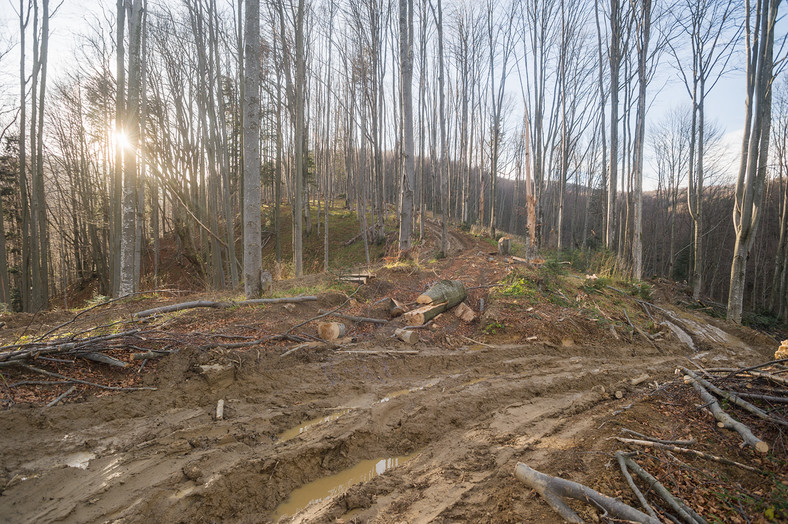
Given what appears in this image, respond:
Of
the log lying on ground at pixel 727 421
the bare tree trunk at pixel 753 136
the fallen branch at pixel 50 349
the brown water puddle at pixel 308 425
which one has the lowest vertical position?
the brown water puddle at pixel 308 425

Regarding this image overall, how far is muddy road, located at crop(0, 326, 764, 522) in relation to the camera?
7.58ft

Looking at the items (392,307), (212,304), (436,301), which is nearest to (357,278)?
(392,307)

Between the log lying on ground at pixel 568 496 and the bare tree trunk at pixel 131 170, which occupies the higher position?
the bare tree trunk at pixel 131 170

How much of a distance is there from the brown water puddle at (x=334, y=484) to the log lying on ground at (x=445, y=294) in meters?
4.18

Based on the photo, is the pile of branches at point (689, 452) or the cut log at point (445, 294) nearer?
the pile of branches at point (689, 452)

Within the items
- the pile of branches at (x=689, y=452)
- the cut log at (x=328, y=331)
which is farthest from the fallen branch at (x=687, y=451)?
the cut log at (x=328, y=331)

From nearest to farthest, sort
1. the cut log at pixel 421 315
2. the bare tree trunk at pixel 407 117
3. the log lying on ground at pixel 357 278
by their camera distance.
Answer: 1. the cut log at pixel 421 315
2. the log lying on ground at pixel 357 278
3. the bare tree trunk at pixel 407 117

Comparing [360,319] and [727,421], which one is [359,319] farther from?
[727,421]

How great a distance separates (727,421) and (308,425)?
3657mm

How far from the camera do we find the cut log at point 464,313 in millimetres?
6938

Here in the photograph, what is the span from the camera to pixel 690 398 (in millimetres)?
3307

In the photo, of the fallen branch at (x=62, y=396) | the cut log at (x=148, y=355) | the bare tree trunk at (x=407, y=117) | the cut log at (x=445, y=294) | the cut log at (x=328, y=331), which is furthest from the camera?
the bare tree trunk at (x=407, y=117)

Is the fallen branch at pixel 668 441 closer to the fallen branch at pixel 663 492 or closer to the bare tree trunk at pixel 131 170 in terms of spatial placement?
the fallen branch at pixel 663 492

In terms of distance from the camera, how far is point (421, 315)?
6672 mm
